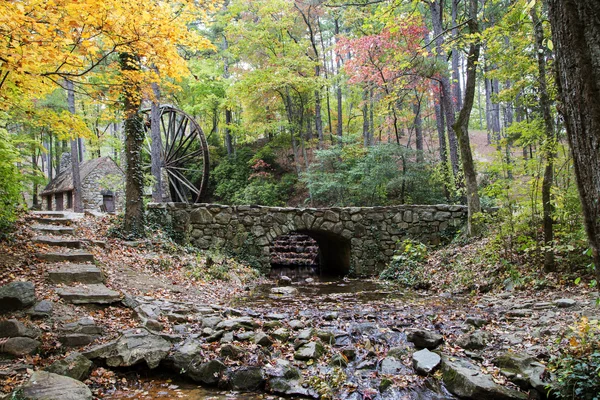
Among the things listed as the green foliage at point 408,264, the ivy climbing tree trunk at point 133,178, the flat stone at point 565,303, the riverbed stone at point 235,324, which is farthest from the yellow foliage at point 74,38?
the green foliage at point 408,264

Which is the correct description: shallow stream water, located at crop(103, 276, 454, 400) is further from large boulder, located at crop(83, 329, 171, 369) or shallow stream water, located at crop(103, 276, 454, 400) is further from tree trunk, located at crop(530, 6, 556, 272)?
tree trunk, located at crop(530, 6, 556, 272)

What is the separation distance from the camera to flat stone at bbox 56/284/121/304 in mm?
4340

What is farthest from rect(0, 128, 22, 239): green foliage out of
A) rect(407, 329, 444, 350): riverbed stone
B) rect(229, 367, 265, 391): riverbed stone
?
rect(407, 329, 444, 350): riverbed stone

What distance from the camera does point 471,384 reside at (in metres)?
2.82

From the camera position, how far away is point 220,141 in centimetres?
2091

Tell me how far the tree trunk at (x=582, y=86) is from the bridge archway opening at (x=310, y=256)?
8.28m

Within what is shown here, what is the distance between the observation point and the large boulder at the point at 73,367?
3031mm

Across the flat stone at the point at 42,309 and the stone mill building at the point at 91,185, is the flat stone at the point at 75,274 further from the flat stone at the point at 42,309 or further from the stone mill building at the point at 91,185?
the stone mill building at the point at 91,185

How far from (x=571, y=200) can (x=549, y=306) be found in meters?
1.59

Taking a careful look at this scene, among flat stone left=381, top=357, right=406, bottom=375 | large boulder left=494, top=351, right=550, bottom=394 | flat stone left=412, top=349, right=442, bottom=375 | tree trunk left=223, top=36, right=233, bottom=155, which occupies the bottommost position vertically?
flat stone left=381, top=357, right=406, bottom=375

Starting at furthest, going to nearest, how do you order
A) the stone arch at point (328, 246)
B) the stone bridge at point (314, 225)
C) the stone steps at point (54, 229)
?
the stone arch at point (328, 246)
the stone bridge at point (314, 225)
the stone steps at point (54, 229)

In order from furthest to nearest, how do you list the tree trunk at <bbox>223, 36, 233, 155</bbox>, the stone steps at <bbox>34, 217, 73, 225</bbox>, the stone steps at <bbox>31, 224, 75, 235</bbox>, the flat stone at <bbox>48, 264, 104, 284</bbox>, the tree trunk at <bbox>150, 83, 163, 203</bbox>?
the tree trunk at <bbox>223, 36, 233, 155</bbox> → the tree trunk at <bbox>150, 83, 163, 203</bbox> → the stone steps at <bbox>34, 217, 73, 225</bbox> → the stone steps at <bbox>31, 224, 75, 235</bbox> → the flat stone at <bbox>48, 264, 104, 284</bbox>

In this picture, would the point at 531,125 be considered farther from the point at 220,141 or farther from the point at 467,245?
the point at 220,141

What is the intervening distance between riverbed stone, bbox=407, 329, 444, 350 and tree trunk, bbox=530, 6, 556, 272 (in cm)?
238
